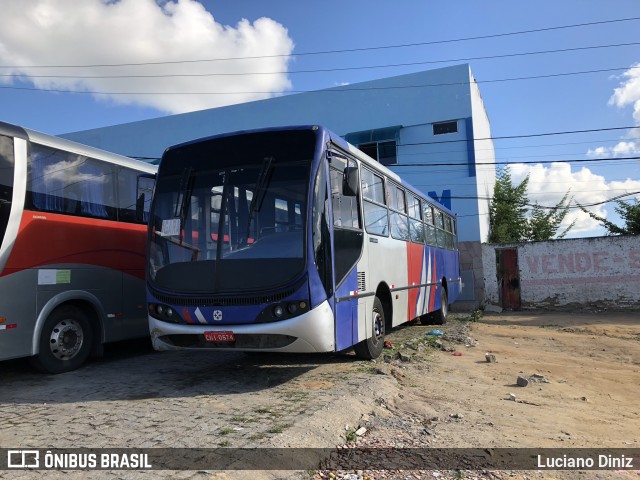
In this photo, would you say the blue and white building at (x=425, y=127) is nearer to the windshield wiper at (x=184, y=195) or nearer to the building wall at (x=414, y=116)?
the building wall at (x=414, y=116)

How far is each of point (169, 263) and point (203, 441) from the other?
2.60 m

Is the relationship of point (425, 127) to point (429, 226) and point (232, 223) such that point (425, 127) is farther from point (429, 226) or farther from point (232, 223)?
point (232, 223)

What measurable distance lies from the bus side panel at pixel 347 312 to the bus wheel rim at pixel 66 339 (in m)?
4.14

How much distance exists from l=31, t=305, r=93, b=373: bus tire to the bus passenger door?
4.15 m

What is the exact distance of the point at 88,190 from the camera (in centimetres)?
737

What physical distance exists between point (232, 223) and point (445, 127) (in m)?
15.3

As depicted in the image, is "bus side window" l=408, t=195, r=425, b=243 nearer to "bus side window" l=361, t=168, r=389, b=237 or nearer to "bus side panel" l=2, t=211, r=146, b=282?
"bus side window" l=361, t=168, r=389, b=237

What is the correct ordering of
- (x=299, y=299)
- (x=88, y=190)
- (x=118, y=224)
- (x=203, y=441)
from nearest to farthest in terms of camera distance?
(x=203, y=441)
(x=299, y=299)
(x=88, y=190)
(x=118, y=224)

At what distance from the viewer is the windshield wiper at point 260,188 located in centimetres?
555

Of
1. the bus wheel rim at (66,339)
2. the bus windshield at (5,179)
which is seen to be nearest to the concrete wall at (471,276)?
the bus wheel rim at (66,339)

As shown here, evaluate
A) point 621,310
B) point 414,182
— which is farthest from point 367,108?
point 621,310

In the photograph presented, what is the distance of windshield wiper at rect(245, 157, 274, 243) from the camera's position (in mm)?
5547

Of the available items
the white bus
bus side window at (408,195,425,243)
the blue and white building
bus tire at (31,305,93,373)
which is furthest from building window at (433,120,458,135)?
bus tire at (31,305,93,373)

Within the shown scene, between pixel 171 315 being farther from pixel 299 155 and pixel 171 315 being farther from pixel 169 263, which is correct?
pixel 299 155
